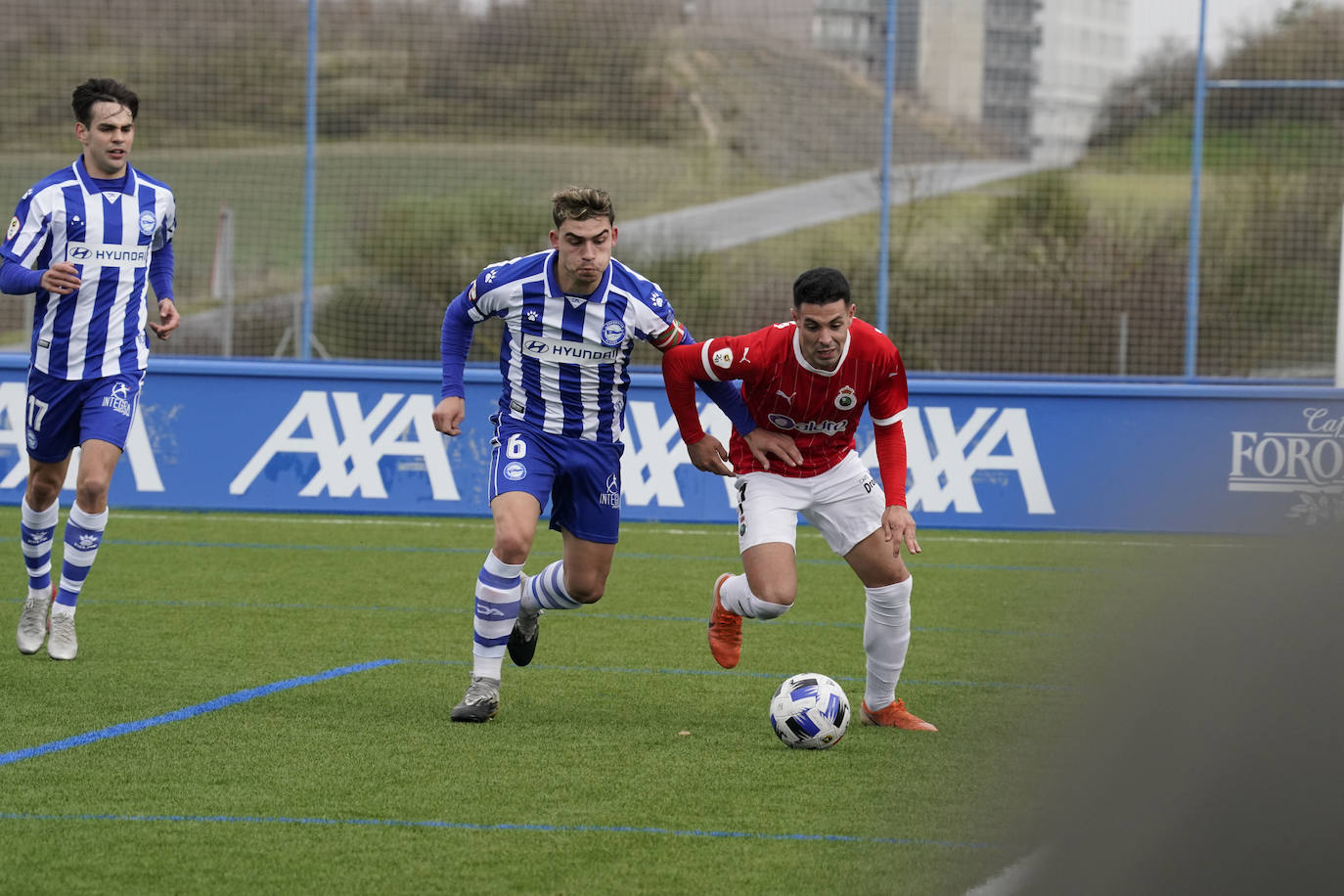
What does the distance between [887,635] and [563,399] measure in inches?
55.7

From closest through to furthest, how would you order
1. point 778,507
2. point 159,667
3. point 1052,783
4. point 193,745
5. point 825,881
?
point 1052,783, point 825,881, point 193,745, point 778,507, point 159,667

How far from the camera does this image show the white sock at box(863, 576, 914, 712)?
5.50 m

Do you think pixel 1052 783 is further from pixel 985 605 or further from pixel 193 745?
pixel 985 605

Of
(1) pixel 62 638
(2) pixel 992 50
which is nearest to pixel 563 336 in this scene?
(1) pixel 62 638

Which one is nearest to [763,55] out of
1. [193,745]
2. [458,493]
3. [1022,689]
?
[458,493]

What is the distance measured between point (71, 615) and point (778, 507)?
9.53ft

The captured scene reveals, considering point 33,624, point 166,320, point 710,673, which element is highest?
point 166,320

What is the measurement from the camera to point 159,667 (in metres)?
6.39

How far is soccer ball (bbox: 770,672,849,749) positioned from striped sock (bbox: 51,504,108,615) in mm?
2996

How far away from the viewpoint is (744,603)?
18.6ft

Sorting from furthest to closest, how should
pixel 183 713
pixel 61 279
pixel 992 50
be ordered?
pixel 992 50 → pixel 61 279 → pixel 183 713

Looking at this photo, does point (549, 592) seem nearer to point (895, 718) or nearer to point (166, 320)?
point (895, 718)

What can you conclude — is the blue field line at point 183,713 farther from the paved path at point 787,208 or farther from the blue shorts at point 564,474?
the paved path at point 787,208

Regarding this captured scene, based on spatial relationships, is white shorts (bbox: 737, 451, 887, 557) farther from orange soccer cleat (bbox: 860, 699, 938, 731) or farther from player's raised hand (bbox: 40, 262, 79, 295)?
player's raised hand (bbox: 40, 262, 79, 295)
